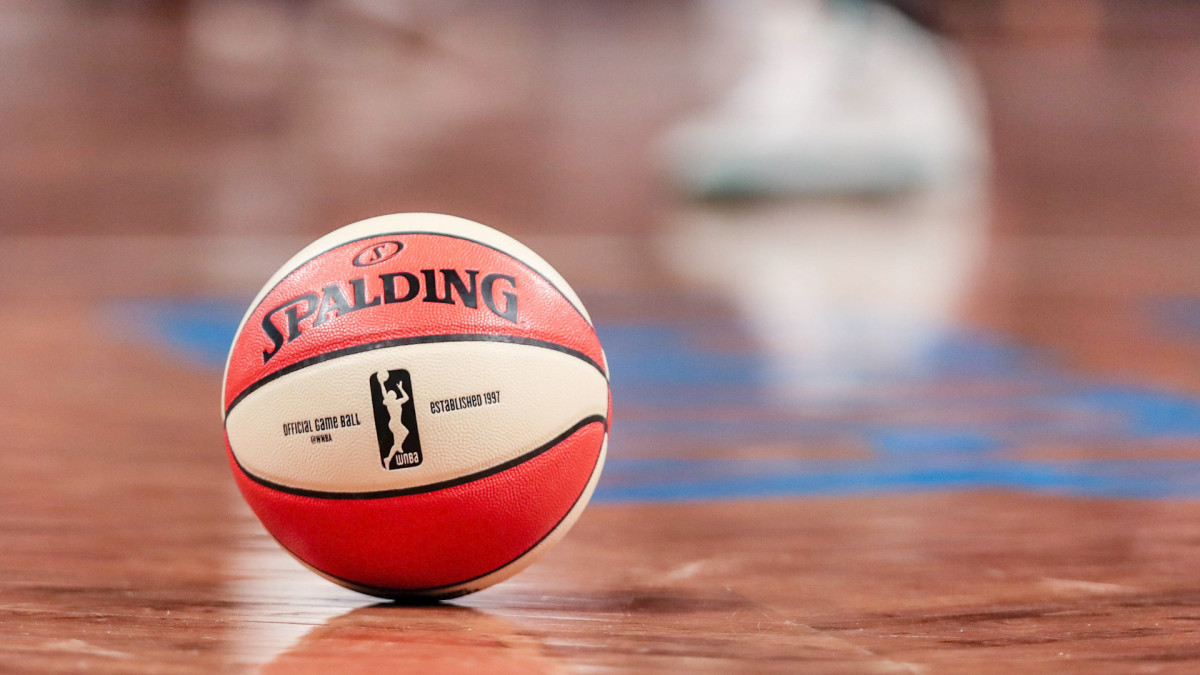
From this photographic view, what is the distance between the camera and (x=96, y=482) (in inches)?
77.4

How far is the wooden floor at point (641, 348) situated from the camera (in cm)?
128

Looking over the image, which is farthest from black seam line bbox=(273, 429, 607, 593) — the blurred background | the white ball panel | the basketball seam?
the blurred background

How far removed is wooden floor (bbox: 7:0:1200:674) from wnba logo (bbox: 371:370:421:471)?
0.17 meters

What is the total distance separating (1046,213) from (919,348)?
4.84 metres

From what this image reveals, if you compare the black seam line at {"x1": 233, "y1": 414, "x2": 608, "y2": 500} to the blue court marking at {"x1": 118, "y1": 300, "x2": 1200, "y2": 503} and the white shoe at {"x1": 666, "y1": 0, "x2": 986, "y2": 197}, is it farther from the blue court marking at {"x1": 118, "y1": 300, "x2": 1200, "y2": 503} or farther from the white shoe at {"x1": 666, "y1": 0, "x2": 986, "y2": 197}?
the white shoe at {"x1": 666, "y1": 0, "x2": 986, "y2": 197}

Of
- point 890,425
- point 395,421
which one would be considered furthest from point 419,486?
point 890,425

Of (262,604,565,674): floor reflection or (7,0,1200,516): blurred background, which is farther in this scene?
(7,0,1200,516): blurred background

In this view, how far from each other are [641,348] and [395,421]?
7.53ft

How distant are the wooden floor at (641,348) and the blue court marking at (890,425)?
14mm

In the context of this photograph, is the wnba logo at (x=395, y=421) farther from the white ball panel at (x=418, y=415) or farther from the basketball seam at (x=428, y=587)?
the basketball seam at (x=428, y=587)

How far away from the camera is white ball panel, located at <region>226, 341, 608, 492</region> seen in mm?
1260

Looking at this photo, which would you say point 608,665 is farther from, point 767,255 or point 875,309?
point 767,255

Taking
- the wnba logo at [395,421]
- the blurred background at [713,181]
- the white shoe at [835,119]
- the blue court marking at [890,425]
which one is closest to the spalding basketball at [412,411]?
the wnba logo at [395,421]

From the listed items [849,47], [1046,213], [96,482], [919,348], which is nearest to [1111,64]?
[1046,213]
